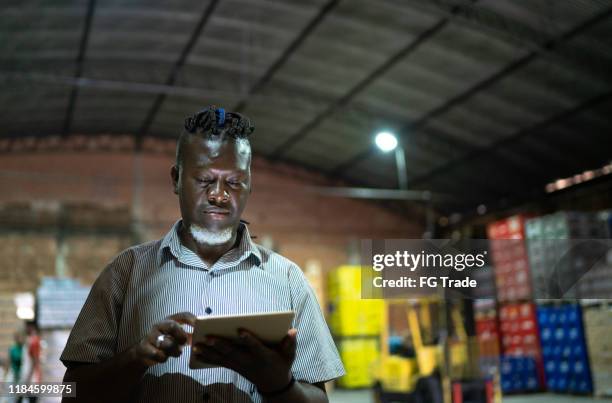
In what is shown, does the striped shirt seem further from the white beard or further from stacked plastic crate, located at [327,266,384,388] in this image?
stacked plastic crate, located at [327,266,384,388]

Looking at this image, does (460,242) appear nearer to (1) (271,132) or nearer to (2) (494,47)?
(2) (494,47)

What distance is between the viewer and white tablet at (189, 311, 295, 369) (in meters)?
1.42

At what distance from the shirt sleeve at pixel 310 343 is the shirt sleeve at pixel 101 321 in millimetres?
538

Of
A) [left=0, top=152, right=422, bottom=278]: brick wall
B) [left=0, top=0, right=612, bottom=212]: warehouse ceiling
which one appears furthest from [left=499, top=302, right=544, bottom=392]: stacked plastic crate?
[left=0, top=152, right=422, bottom=278]: brick wall

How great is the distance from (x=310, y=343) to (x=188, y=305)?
393 millimetres

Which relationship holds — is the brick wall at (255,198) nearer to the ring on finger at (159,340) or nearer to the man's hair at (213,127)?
the man's hair at (213,127)

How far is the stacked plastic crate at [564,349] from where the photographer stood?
11.0 metres

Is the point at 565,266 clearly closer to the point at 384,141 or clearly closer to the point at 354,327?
the point at 384,141

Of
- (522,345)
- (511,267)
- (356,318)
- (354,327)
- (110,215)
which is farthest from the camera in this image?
(110,215)

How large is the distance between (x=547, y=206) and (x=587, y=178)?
2221 millimetres

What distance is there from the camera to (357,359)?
49.5ft

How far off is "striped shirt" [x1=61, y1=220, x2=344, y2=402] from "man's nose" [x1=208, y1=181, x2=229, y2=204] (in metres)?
0.18

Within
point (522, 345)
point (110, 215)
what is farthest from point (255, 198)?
point (522, 345)

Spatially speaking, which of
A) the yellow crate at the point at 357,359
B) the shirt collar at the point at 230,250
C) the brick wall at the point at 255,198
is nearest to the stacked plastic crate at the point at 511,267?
the shirt collar at the point at 230,250
